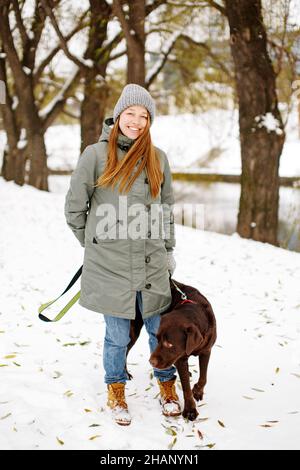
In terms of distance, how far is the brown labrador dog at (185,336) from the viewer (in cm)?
277

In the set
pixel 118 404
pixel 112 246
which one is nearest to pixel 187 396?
pixel 118 404

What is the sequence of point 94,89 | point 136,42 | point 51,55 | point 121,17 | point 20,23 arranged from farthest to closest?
point 51,55 < point 94,89 < point 20,23 < point 136,42 < point 121,17

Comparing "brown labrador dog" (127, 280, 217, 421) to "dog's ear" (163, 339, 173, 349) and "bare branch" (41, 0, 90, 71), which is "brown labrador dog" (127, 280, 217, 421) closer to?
"dog's ear" (163, 339, 173, 349)

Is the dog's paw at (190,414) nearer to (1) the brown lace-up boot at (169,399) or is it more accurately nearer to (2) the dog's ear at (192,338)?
(1) the brown lace-up boot at (169,399)

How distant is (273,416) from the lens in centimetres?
305

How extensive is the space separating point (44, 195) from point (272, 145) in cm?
488

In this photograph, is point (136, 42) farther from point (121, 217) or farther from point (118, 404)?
point (118, 404)

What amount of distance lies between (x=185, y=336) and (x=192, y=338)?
4 cm

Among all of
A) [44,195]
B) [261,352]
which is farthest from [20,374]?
[44,195]

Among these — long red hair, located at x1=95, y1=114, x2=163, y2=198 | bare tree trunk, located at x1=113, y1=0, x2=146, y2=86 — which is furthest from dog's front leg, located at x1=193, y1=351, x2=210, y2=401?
bare tree trunk, located at x1=113, y1=0, x2=146, y2=86

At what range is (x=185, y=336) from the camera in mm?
2770

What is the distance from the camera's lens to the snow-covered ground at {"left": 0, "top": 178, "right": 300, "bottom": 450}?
2.78m

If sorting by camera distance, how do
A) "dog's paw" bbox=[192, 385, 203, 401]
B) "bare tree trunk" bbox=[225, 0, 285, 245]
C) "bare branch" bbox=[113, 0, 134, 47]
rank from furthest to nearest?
"bare branch" bbox=[113, 0, 134, 47]
"bare tree trunk" bbox=[225, 0, 285, 245]
"dog's paw" bbox=[192, 385, 203, 401]

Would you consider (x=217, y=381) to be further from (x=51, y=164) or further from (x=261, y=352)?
(x=51, y=164)
